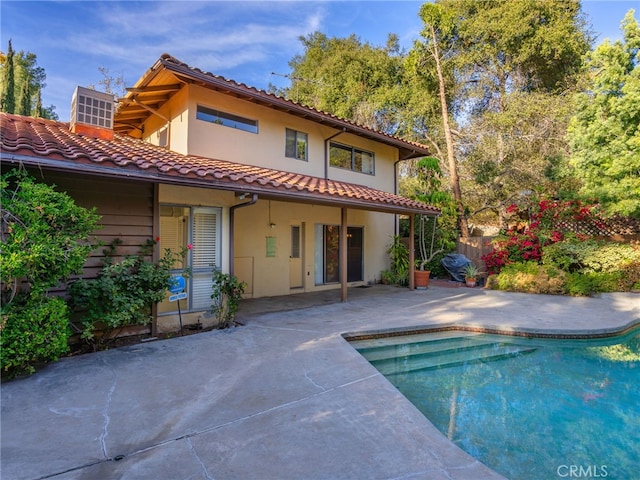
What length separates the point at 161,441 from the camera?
2953 millimetres

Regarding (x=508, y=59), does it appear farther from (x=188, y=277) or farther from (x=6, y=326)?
(x=6, y=326)

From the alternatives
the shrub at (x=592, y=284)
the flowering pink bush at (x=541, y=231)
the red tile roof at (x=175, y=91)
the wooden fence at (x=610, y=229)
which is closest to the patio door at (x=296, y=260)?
the red tile roof at (x=175, y=91)

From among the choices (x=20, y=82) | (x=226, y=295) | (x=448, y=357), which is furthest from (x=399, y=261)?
(x=20, y=82)

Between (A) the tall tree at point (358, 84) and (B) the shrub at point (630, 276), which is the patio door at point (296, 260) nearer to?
(B) the shrub at point (630, 276)

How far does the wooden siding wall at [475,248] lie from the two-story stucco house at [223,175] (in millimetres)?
3267

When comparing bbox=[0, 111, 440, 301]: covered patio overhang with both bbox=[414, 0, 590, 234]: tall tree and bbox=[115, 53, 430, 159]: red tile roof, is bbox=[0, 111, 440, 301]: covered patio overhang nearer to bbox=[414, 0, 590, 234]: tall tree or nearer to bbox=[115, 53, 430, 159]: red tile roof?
bbox=[115, 53, 430, 159]: red tile roof

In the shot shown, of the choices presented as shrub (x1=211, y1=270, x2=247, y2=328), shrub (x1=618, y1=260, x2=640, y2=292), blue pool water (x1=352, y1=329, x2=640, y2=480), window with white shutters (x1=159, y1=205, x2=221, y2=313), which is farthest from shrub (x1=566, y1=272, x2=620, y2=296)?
window with white shutters (x1=159, y1=205, x2=221, y2=313)

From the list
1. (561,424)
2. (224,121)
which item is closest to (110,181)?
(224,121)

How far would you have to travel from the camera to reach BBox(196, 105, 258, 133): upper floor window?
8406mm

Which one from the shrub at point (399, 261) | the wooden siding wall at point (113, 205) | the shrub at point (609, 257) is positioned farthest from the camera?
the shrub at point (399, 261)

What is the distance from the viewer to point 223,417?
3373 mm

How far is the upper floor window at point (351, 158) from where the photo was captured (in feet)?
38.8

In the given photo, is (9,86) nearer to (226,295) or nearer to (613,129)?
(226,295)

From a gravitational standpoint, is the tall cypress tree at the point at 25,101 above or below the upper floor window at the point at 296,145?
above
